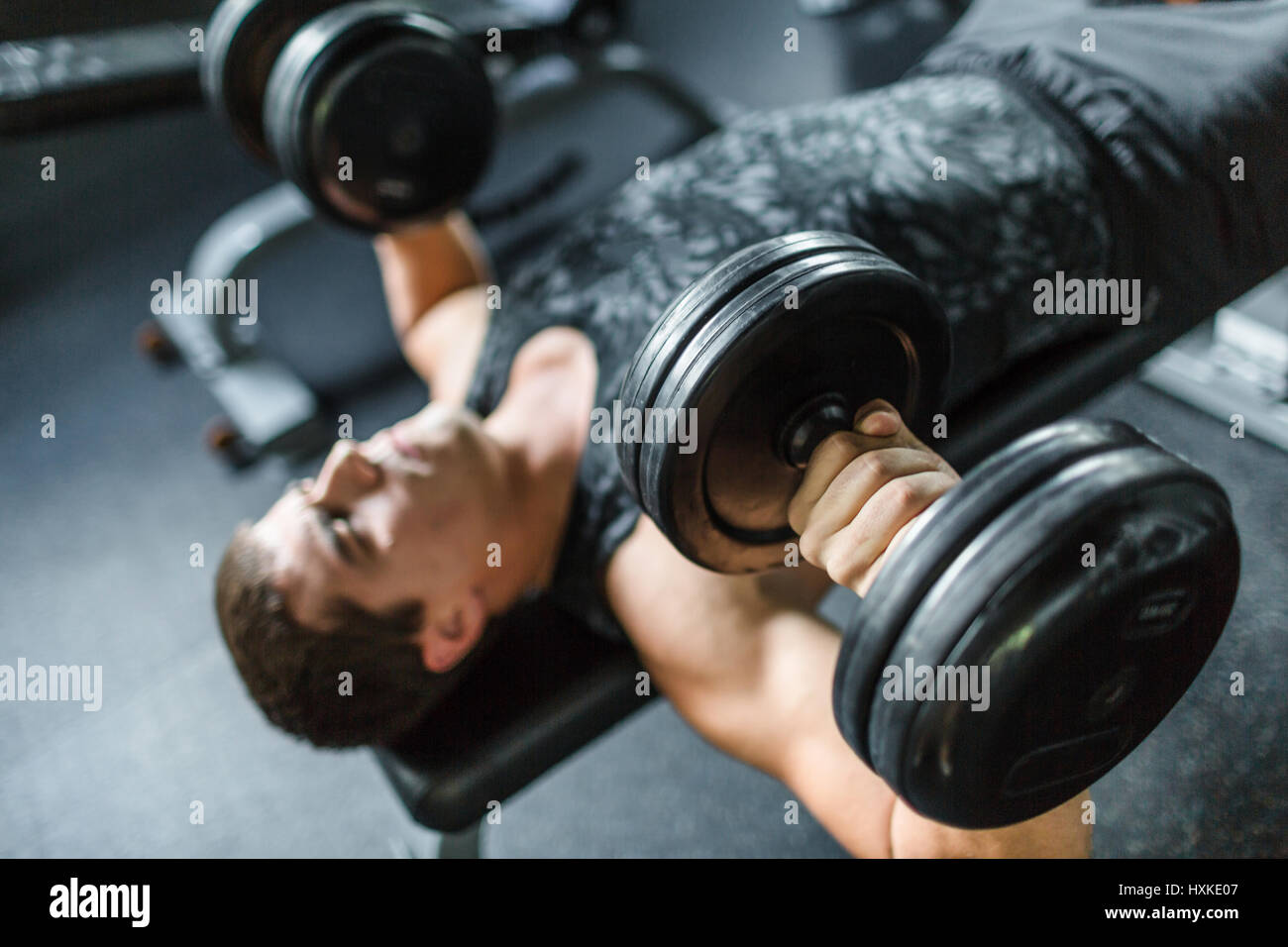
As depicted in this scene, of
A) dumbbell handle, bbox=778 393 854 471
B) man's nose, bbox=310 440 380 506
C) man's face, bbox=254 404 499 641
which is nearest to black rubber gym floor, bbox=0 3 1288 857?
man's face, bbox=254 404 499 641

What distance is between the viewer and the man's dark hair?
1008mm

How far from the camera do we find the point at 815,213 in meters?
0.99

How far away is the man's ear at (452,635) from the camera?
3.42ft

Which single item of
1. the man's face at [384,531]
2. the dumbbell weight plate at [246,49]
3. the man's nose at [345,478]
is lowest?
the man's face at [384,531]

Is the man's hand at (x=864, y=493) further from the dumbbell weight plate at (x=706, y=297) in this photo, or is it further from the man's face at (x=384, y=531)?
the man's face at (x=384, y=531)

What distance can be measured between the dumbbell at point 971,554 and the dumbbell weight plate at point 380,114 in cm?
73

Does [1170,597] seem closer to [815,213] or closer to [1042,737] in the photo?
[1042,737]

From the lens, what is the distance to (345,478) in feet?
3.39

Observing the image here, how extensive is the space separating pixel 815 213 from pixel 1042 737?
587 millimetres

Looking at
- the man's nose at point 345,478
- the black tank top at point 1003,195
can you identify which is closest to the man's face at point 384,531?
the man's nose at point 345,478

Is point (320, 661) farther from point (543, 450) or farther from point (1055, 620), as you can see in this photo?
point (1055, 620)

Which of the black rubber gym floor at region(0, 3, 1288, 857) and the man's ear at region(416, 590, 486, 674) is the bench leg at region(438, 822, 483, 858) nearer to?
the black rubber gym floor at region(0, 3, 1288, 857)
